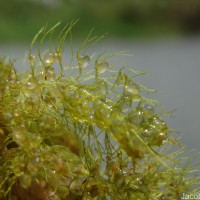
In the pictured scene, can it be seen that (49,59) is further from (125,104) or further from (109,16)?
(109,16)

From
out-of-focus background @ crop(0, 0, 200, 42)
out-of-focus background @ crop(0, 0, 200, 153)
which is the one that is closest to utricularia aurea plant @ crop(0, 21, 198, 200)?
out-of-focus background @ crop(0, 0, 200, 153)

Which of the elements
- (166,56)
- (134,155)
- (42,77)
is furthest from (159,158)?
(166,56)

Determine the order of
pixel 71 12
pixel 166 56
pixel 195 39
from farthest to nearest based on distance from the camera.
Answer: pixel 71 12
pixel 195 39
pixel 166 56

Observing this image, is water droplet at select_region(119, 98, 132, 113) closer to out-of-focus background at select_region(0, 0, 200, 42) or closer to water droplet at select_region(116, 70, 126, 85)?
water droplet at select_region(116, 70, 126, 85)

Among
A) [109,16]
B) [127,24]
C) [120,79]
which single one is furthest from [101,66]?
[127,24]

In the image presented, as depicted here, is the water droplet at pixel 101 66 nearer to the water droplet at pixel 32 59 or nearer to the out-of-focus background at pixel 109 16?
the water droplet at pixel 32 59

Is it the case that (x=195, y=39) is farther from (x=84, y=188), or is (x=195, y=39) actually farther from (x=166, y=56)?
(x=84, y=188)

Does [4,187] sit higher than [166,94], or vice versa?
[166,94]

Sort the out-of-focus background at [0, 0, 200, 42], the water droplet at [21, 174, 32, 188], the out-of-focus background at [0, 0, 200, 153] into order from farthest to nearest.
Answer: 1. the out-of-focus background at [0, 0, 200, 42]
2. the out-of-focus background at [0, 0, 200, 153]
3. the water droplet at [21, 174, 32, 188]
